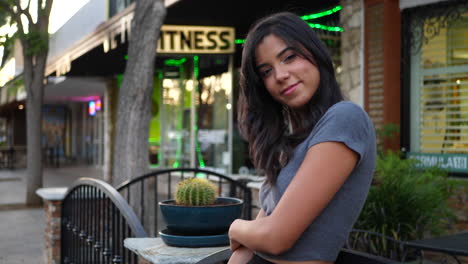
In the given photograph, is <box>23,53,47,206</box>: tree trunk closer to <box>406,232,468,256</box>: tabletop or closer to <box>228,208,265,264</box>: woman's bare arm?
<box>406,232,468,256</box>: tabletop

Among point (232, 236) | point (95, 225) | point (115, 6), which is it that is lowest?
point (95, 225)

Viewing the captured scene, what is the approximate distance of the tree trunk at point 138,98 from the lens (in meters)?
5.88

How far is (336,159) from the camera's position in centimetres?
152

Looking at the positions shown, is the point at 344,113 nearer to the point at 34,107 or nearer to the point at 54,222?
the point at 54,222

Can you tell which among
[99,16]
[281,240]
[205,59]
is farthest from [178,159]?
[281,240]

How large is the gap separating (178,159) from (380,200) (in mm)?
9892

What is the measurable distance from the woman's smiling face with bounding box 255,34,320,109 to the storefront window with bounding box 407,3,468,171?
527 centimetres

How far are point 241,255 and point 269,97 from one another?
54cm

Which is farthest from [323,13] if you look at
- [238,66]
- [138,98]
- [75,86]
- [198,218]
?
[75,86]

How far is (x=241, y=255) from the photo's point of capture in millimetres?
1831

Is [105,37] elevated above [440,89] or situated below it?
above

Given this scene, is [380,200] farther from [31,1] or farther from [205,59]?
[31,1]

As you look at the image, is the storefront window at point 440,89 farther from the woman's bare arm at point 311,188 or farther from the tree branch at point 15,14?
the tree branch at point 15,14

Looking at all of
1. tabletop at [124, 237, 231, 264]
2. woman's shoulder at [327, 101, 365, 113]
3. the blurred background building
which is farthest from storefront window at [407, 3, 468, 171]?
woman's shoulder at [327, 101, 365, 113]
